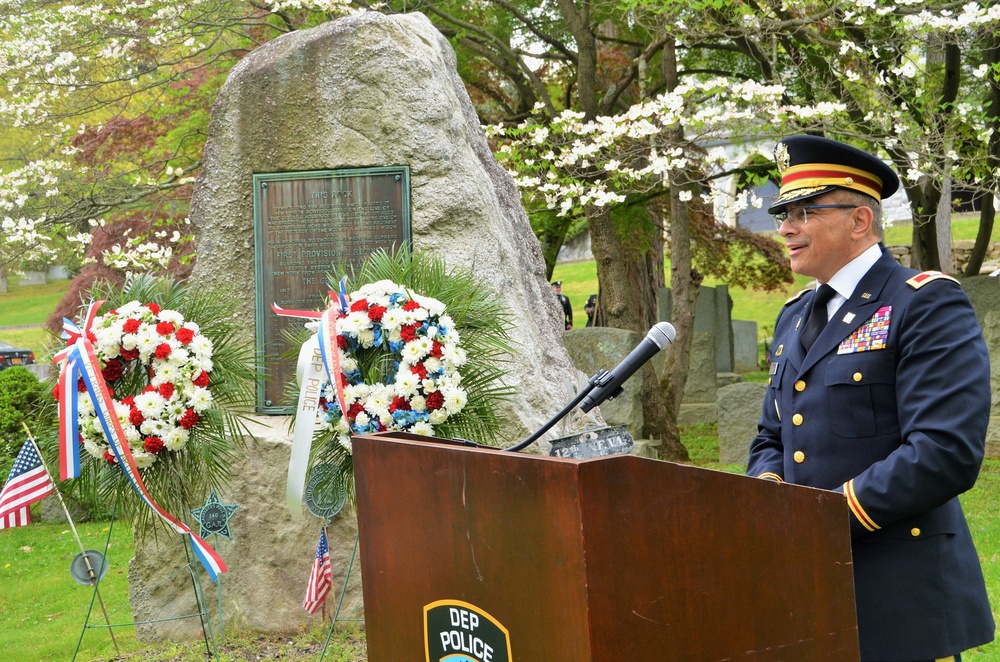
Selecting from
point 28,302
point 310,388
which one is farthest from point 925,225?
point 28,302

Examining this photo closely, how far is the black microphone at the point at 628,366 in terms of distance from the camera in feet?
6.96

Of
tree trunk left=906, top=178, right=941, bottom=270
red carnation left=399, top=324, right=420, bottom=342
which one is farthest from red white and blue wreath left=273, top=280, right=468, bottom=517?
tree trunk left=906, top=178, right=941, bottom=270

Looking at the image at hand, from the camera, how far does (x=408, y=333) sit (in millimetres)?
3838

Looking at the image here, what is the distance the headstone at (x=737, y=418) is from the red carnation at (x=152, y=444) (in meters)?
7.17

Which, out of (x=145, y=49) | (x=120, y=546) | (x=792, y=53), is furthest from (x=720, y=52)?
(x=120, y=546)

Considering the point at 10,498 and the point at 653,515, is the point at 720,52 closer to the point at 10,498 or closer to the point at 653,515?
the point at 10,498

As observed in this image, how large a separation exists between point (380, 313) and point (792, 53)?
8.06 m

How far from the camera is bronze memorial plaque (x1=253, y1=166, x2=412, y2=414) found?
5.15 meters

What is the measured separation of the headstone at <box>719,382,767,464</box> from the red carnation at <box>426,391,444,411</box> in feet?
22.5

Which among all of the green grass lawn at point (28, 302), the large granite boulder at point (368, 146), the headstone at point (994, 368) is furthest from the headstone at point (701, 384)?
the green grass lawn at point (28, 302)

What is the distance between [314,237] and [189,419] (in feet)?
4.57

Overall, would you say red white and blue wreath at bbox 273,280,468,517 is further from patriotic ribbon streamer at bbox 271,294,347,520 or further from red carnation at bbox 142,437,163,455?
red carnation at bbox 142,437,163,455

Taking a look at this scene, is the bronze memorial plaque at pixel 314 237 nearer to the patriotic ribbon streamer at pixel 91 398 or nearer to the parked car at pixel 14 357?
the patriotic ribbon streamer at pixel 91 398

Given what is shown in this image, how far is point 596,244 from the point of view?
11.5 metres
